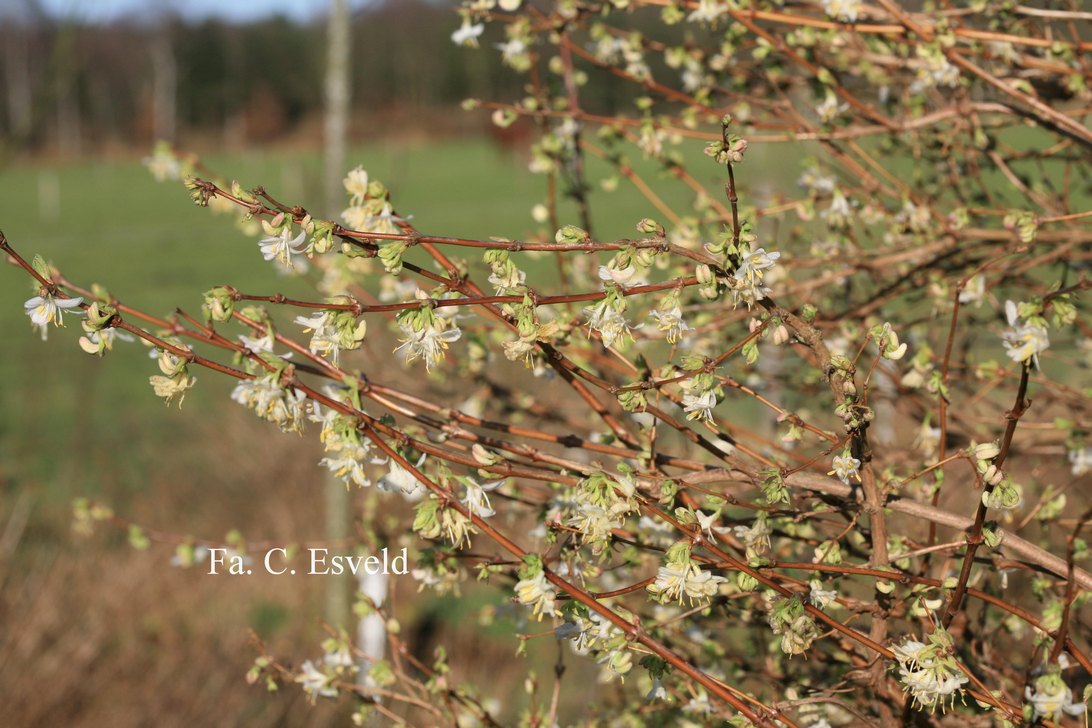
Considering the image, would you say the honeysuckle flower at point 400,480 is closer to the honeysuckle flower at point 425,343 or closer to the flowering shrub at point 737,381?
the flowering shrub at point 737,381

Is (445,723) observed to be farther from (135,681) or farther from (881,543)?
(135,681)

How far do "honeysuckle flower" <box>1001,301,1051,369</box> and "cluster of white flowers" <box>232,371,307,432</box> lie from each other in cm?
80

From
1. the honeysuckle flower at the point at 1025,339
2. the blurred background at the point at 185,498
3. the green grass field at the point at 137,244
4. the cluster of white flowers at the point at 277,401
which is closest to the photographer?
the honeysuckle flower at the point at 1025,339

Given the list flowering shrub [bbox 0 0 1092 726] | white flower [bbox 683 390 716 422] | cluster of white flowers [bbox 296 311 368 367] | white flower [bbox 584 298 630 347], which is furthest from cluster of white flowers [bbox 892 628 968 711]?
cluster of white flowers [bbox 296 311 368 367]

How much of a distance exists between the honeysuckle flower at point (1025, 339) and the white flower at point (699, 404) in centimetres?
32

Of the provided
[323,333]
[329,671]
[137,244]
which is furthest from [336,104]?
[137,244]

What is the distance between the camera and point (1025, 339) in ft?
3.64

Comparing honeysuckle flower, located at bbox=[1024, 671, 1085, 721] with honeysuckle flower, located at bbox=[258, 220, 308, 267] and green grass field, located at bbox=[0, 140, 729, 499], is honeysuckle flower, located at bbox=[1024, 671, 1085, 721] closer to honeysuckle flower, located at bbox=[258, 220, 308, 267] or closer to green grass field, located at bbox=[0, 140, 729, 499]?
honeysuckle flower, located at bbox=[258, 220, 308, 267]

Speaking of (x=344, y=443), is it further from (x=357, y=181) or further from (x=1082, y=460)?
(x=1082, y=460)

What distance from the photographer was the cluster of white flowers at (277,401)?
1204mm

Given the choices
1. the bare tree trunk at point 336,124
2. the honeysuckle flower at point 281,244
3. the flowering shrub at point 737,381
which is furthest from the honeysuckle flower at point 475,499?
the bare tree trunk at point 336,124

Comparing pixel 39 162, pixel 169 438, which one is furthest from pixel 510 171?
pixel 169 438

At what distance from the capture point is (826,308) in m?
2.33

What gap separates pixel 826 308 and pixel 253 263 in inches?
896
